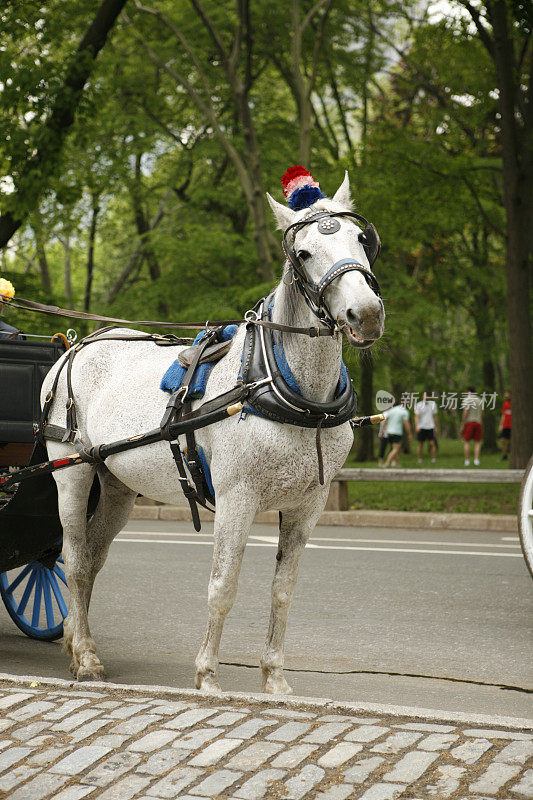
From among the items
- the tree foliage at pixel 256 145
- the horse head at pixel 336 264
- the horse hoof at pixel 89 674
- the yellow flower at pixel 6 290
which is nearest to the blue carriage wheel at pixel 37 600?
the horse hoof at pixel 89 674

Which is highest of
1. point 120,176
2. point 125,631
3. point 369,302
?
point 120,176

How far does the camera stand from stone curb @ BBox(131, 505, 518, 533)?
489 inches

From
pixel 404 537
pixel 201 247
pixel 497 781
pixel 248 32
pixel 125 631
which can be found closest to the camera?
pixel 497 781

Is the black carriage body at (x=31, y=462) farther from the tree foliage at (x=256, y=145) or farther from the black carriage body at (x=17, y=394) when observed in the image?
the tree foliage at (x=256, y=145)

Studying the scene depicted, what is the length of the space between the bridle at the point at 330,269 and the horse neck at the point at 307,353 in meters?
0.08

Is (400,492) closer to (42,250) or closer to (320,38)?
(320,38)

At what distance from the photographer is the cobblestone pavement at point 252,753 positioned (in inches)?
123

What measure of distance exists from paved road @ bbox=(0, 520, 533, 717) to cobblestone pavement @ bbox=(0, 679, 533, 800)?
1207 millimetres

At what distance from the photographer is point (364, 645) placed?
6020 millimetres

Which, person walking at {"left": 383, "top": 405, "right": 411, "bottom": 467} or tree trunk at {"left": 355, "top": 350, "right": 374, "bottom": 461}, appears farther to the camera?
tree trunk at {"left": 355, "top": 350, "right": 374, "bottom": 461}

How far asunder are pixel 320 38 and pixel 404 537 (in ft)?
34.2

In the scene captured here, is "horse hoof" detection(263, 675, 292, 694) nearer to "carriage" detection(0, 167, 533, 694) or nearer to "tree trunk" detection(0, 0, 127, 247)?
"carriage" detection(0, 167, 533, 694)

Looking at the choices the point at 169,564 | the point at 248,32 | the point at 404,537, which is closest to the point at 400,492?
the point at 404,537

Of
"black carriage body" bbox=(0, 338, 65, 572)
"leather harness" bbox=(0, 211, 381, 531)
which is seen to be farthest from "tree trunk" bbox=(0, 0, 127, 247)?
"leather harness" bbox=(0, 211, 381, 531)
